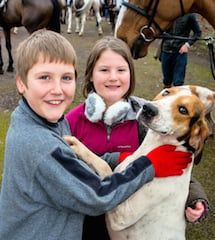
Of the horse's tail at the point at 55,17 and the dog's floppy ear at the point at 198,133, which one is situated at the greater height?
the horse's tail at the point at 55,17

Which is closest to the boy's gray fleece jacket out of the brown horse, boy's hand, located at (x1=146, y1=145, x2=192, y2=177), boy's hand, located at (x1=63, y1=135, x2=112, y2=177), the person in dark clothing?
boy's hand, located at (x1=146, y1=145, x2=192, y2=177)

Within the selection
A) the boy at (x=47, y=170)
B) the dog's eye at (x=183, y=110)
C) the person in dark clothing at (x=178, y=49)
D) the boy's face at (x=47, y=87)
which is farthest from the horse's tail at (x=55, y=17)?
the dog's eye at (x=183, y=110)

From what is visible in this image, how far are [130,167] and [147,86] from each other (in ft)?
21.4

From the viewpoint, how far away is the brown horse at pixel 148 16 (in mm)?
3699

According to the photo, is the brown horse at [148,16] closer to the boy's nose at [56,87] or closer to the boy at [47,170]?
the boy at [47,170]

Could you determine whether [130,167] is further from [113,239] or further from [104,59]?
[104,59]

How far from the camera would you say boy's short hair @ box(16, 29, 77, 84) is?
4.65ft

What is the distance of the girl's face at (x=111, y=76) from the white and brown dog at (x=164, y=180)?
1.32 ft

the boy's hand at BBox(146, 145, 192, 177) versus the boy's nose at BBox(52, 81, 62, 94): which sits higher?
the boy's nose at BBox(52, 81, 62, 94)

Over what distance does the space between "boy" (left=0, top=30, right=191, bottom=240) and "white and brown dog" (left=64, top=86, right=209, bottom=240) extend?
0.16 m

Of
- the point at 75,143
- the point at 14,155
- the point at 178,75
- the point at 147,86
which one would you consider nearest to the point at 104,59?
the point at 75,143

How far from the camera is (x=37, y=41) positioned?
146 centimetres

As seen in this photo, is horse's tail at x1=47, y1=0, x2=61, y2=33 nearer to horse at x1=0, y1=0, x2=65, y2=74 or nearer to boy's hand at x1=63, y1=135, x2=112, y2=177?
horse at x1=0, y1=0, x2=65, y2=74

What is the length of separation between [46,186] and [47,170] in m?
0.08
